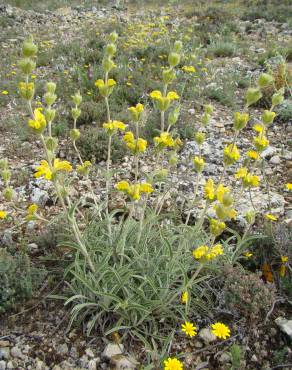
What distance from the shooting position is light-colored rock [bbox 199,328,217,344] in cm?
222

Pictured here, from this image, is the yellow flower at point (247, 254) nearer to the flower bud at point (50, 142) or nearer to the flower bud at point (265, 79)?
the flower bud at point (265, 79)

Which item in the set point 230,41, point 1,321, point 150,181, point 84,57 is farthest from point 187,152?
point 230,41

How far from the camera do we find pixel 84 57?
618cm

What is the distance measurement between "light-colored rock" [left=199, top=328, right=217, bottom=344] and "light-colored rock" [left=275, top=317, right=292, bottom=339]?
38 centimetres

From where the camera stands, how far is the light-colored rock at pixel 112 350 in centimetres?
208

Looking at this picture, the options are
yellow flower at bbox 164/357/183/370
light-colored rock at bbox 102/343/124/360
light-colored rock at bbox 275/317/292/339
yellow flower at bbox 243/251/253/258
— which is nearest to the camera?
yellow flower at bbox 164/357/183/370

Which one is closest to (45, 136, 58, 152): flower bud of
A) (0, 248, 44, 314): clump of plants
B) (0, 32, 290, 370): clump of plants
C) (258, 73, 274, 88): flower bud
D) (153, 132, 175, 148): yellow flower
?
(0, 32, 290, 370): clump of plants

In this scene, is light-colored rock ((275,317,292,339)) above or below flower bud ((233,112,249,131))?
below

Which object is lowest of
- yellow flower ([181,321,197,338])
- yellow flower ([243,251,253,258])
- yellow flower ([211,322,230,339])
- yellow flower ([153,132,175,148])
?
yellow flower ([181,321,197,338])

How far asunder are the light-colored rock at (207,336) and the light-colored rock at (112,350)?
1.48ft

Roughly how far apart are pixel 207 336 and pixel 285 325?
0.44 meters

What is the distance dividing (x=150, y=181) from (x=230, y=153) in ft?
1.56

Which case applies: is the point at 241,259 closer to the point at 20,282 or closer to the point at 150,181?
the point at 150,181

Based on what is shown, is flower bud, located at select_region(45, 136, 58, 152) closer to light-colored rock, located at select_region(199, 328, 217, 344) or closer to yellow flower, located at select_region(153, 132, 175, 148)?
yellow flower, located at select_region(153, 132, 175, 148)
